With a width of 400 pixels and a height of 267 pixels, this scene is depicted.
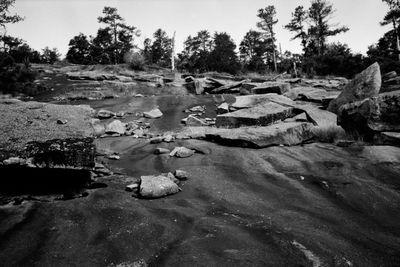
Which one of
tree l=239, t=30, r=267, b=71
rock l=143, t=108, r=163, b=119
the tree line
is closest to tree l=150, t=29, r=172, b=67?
the tree line

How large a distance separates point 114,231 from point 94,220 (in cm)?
35

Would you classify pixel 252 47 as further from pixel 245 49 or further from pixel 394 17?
pixel 394 17

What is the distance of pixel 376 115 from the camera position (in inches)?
239

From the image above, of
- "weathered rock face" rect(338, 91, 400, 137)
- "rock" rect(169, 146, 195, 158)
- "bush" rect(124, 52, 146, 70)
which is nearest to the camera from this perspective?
"rock" rect(169, 146, 195, 158)

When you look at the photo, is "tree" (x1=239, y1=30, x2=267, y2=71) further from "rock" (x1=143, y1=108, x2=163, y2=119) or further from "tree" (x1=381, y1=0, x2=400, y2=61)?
"rock" (x1=143, y1=108, x2=163, y2=119)

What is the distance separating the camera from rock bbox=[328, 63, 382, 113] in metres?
8.03

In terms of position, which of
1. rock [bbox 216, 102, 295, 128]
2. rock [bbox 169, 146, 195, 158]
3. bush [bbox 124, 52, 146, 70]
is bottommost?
Answer: rock [bbox 169, 146, 195, 158]

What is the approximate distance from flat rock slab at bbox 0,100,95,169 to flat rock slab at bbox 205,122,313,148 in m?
2.88

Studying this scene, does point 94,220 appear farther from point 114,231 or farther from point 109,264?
point 109,264

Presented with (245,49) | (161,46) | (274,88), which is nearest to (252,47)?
(245,49)

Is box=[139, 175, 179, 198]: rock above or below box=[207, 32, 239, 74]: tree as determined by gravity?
below

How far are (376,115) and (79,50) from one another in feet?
136

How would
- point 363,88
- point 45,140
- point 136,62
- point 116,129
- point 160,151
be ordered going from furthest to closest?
point 136,62 → point 363,88 → point 116,129 → point 160,151 → point 45,140

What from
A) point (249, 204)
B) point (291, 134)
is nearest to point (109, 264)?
point (249, 204)
